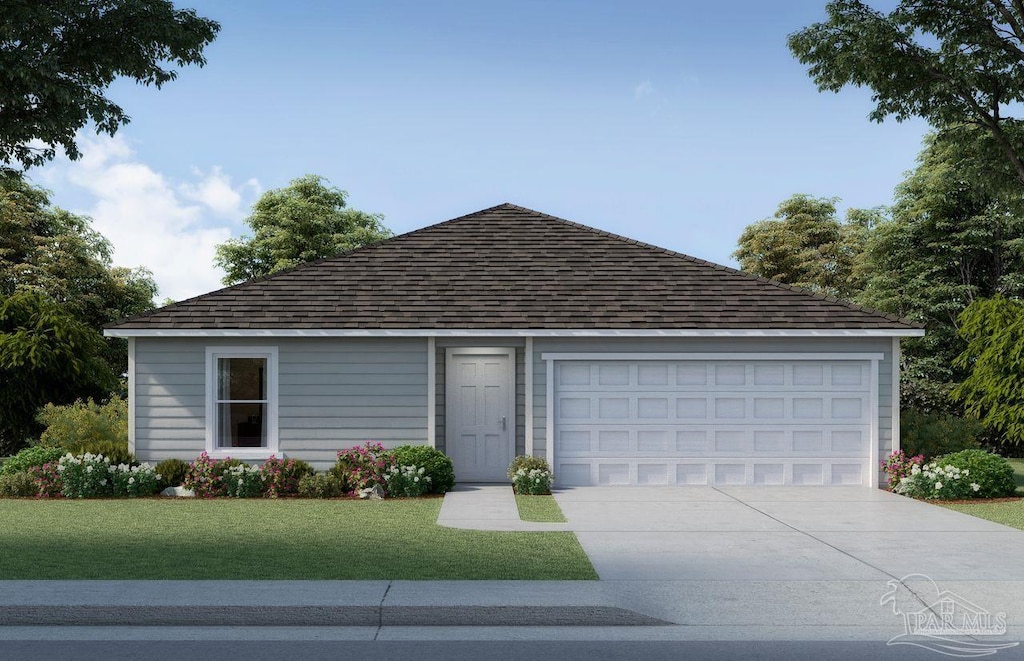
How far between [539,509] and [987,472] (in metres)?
7.78

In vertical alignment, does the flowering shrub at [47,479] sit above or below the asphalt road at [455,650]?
below

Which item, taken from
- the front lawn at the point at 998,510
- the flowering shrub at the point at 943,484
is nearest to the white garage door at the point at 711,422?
the flowering shrub at the point at 943,484

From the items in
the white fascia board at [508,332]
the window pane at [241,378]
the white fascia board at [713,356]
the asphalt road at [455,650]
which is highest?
the white fascia board at [508,332]

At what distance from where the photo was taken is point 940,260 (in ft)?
90.3

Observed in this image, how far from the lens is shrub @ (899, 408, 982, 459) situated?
17.8 m

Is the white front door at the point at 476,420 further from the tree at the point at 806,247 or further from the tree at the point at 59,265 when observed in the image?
the tree at the point at 806,247

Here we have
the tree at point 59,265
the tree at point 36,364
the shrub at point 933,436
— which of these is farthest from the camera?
the tree at point 59,265

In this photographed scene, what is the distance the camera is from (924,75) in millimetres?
18844

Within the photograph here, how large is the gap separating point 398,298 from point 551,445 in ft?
13.1

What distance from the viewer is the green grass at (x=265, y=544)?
29.8 ft

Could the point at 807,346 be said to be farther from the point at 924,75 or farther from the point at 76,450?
the point at 76,450

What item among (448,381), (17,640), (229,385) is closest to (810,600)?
(17,640)

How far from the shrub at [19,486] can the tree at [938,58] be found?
17225 mm

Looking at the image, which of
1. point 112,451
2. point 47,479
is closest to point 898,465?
point 112,451
